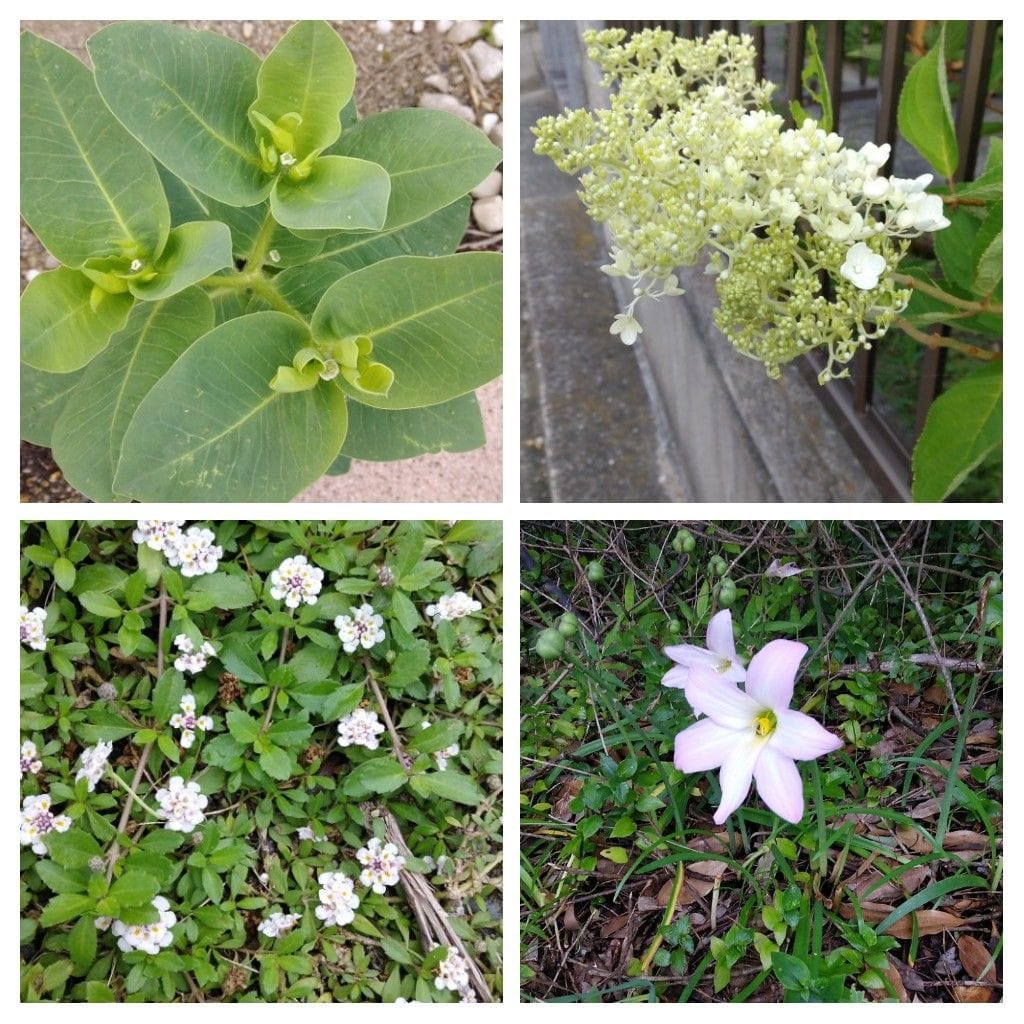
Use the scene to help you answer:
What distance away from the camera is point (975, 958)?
2.64ft

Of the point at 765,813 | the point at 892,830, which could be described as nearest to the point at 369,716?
the point at 765,813

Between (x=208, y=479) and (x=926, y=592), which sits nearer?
(x=208, y=479)

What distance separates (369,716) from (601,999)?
32cm

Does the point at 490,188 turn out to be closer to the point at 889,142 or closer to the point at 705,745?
the point at 889,142

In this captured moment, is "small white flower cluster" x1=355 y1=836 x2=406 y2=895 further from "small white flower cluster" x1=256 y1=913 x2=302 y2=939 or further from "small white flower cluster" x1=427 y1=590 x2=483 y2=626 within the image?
"small white flower cluster" x1=427 y1=590 x2=483 y2=626

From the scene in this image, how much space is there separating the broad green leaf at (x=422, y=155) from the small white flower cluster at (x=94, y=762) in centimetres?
54

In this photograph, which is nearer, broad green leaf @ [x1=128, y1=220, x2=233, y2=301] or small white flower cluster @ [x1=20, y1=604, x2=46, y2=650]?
broad green leaf @ [x1=128, y1=220, x2=233, y2=301]

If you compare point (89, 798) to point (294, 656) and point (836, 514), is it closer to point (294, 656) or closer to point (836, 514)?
point (294, 656)

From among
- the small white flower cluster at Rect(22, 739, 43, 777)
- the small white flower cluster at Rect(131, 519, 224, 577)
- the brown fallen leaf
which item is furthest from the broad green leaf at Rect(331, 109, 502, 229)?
the brown fallen leaf

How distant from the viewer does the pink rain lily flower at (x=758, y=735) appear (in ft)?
2.45

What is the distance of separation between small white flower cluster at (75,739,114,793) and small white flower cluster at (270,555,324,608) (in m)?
0.20

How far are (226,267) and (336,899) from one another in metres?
0.57

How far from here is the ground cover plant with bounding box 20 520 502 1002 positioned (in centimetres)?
83

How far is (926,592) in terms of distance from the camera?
0.84 metres
